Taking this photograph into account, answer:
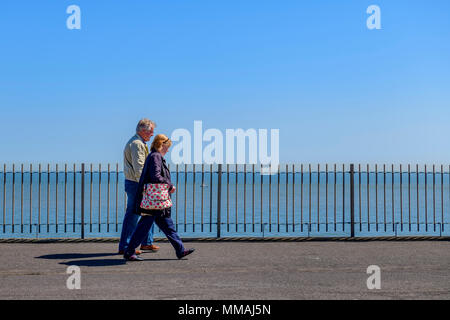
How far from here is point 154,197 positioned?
8719mm

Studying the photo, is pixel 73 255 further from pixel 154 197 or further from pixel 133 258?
pixel 154 197

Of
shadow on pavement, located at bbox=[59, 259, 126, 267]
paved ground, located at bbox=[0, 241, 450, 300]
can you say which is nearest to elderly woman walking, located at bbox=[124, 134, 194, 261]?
shadow on pavement, located at bbox=[59, 259, 126, 267]

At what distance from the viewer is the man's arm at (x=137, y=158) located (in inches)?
367

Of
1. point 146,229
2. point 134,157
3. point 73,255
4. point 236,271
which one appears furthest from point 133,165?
point 236,271

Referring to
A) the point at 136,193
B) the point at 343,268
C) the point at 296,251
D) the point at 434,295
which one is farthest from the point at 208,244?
the point at 434,295

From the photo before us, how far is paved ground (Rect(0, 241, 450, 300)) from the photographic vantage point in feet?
21.4

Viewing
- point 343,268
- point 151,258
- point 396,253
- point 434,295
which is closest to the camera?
point 434,295

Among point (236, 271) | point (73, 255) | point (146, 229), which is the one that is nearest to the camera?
point (236, 271)

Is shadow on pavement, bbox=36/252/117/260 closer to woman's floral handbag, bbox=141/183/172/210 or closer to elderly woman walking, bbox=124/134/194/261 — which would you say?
→ elderly woman walking, bbox=124/134/194/261

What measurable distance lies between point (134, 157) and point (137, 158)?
0.20 feet

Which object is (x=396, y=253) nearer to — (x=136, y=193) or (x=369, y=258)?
(x=369, y=258)

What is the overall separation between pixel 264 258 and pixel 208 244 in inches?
78.7

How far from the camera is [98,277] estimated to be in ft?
24.8

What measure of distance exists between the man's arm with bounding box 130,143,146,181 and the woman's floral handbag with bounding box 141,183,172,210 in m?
0.64
